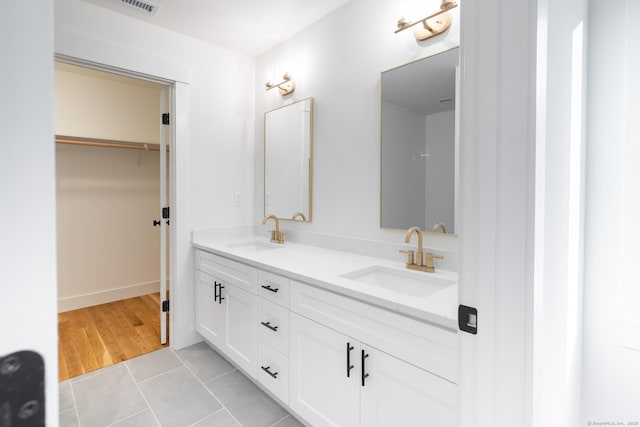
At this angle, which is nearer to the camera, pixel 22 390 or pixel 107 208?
pixel 22 390

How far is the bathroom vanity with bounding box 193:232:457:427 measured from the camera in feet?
3.59

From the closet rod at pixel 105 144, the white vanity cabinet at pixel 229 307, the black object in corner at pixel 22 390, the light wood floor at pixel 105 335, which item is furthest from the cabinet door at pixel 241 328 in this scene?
the closet rod at pixel 105 144

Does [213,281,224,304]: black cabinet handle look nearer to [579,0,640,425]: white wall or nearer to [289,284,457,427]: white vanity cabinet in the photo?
[289,284,457,427]: white vanity cabinet

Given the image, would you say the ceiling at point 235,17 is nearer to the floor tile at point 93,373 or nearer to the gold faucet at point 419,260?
the gold faucet at point 419,260

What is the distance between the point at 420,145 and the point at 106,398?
7.46 ft

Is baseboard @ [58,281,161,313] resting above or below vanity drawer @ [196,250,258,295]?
below

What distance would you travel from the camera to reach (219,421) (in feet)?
5.62

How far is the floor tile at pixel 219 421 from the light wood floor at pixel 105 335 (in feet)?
3.29

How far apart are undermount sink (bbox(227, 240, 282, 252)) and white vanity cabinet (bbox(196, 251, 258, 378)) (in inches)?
9.1

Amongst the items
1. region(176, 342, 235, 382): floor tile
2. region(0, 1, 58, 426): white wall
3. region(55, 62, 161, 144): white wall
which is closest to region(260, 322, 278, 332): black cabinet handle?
region(176, 342, 235, 382): floor tile

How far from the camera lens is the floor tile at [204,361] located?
216 centimetres

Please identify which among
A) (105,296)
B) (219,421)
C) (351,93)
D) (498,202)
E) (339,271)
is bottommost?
(219,421)

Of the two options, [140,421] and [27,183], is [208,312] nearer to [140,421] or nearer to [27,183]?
[140,421]

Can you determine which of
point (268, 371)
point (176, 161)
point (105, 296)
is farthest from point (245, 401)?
point (105, 296)
